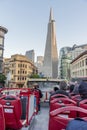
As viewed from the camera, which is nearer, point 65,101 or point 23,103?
point 65,101

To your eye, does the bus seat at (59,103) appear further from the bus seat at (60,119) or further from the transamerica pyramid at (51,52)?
the transamerica pyramid at (51,52)

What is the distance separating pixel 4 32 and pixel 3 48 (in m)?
6.45

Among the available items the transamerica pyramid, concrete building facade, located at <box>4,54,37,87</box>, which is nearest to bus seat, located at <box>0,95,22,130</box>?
concrete building facade, located at <box>4,54,37,87</box>

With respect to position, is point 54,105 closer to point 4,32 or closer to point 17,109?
point 17,109

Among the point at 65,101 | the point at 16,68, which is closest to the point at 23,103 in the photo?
the point at 65,101

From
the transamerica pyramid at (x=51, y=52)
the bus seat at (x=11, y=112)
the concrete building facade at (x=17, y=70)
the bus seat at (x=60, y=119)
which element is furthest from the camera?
the transamerica pyramid at (x=51, y=52)

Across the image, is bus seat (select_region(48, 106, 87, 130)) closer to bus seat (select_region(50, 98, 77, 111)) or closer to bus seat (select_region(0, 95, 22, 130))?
bus seat (select_region(50, 98, 77, 111))

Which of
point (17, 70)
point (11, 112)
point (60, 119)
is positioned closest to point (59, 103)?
point (11, 112)

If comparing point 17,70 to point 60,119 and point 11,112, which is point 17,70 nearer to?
point 11,112

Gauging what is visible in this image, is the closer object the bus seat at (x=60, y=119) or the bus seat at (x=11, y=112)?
the bus seat at (x=60, y=119)

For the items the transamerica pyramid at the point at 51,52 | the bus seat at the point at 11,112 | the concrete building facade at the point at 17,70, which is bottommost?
the bus seat at the point at 11,112

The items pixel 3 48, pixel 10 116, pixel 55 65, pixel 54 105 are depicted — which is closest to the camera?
pixel 54 105

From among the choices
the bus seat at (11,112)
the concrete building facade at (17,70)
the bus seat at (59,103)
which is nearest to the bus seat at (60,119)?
the bus seat at (59,103)

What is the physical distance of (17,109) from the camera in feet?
21.2
